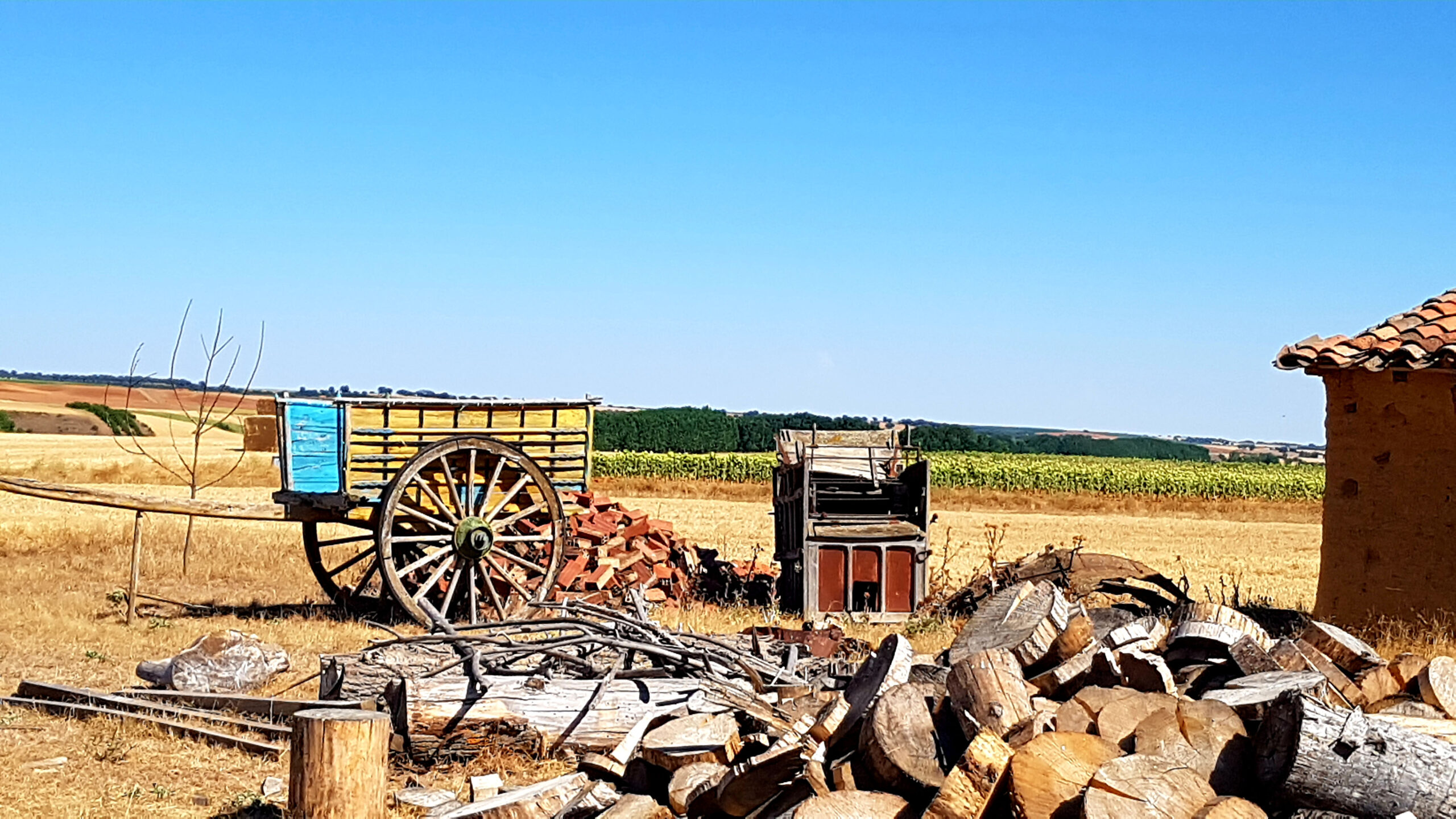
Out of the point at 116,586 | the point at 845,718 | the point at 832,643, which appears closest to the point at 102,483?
the point at 116,586

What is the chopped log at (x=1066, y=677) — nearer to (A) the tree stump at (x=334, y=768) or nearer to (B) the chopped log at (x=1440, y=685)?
(B) the chopped log at (x=1440, y=685)

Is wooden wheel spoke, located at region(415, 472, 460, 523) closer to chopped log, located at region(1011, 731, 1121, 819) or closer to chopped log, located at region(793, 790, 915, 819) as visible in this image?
chopped log, located at region(793, 790, 915, 819)

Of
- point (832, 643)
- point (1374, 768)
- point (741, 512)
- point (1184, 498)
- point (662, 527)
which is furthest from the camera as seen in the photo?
point (1184, 498)

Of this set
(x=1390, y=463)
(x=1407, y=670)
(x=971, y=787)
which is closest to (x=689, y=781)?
(x=971, y=787)

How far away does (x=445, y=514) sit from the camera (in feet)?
36.3

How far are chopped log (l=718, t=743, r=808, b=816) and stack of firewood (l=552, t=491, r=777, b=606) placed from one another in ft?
20.6

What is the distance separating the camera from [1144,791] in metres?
4.43

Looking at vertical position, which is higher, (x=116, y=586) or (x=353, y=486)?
(x=353, y=486)

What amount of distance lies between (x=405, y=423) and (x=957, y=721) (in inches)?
270

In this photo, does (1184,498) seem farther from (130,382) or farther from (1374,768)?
(1374,768)

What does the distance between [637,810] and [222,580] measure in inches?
399

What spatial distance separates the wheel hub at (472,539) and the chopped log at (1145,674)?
6218 mm

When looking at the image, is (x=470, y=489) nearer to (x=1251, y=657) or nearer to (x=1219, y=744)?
(x=1251, y=657)

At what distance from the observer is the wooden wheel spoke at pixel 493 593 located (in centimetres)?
1103
